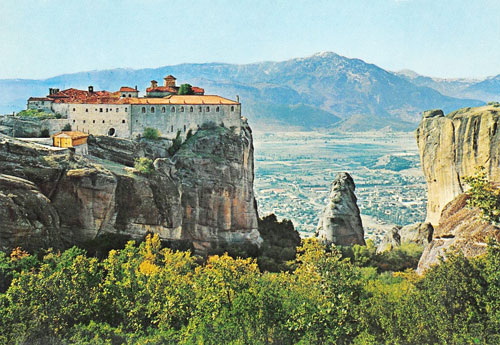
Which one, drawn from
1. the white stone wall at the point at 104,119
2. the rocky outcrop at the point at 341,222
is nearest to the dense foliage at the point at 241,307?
the white stone wall at the point at 104,119


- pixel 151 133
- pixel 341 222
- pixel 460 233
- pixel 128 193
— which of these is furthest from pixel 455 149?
pixel 151 133

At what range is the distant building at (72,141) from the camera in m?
48.2

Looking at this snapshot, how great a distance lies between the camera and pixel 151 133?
5988 cm

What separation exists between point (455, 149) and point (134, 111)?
31.9 metres

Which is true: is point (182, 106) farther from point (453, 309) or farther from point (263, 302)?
point (453, 309)

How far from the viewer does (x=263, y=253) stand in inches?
2308

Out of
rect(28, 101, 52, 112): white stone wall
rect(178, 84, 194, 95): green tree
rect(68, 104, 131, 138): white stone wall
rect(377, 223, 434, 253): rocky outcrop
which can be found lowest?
rect(377, 223, 434, 253): rocky outcrop

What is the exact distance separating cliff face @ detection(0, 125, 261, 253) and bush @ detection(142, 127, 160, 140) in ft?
4.20

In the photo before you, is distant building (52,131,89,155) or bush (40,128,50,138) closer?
distant building (52,131,89,155)

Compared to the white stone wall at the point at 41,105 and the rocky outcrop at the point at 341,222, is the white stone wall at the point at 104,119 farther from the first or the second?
the rocky outcrop at the point at 341,222

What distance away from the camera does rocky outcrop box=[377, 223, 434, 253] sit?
5800 centimetres

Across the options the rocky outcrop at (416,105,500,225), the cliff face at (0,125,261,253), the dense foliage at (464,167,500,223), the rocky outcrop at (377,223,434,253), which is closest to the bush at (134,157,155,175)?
the cliff face at (0,125,261,253)

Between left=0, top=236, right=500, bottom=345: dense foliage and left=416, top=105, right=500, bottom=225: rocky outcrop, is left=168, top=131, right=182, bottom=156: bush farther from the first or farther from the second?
left=0, top=236, right=500, bottom=345: dense foliage

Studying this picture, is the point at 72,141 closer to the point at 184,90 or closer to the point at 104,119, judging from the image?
the point at 104,119
